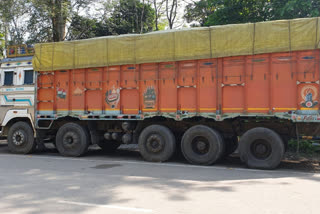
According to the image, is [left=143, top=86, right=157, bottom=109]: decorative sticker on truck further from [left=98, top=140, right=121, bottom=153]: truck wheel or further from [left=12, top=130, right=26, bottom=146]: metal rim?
[left=12, top=130, right=26, bottom=146]: metal rim

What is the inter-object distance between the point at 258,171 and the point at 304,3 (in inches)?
232

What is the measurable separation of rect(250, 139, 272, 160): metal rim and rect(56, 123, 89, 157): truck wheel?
18.2 feet

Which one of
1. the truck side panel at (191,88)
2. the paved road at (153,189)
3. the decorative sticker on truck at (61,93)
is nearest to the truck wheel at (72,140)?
the truck side panel at (191,88)

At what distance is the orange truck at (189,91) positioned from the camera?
320 inches

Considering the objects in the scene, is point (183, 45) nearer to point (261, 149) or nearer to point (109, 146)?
point (261, 149)

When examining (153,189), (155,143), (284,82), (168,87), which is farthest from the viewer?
(155,143)

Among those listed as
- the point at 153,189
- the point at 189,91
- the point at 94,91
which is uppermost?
the point at 94,91

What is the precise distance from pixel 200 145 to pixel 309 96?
3.14m

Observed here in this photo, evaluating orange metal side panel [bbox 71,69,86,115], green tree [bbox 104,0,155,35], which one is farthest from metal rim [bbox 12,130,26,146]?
green tree [bbox 104,0,155,35]

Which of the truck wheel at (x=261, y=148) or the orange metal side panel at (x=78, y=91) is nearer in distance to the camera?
the truck wheel at (x=261, y=148)

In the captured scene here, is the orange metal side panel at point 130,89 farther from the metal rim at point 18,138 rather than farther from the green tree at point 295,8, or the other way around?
the green tree at point 295,8

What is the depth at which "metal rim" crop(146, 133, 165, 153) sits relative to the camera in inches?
376

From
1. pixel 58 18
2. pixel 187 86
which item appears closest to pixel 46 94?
pixel 187 86

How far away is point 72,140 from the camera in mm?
10961
